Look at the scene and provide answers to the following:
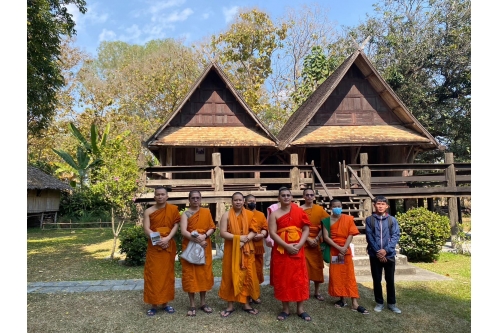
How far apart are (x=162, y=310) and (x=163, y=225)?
1339 millimetres

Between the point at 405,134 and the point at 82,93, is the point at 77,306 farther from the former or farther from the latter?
the point at 82,93

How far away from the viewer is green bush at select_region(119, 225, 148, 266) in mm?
8766

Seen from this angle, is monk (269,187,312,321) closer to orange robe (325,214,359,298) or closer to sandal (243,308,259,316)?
sandal (243,308,259,316)

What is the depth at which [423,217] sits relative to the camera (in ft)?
29.8

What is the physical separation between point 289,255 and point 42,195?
69.7 ft

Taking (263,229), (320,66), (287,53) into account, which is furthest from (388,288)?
(287,53)

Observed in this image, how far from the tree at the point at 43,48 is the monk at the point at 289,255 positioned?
774 cm

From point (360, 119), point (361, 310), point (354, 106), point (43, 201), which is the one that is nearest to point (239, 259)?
point (361, 310)

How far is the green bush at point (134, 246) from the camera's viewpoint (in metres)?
8.77

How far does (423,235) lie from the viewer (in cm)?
884

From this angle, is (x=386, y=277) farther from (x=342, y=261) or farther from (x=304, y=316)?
(x=304, y=316)

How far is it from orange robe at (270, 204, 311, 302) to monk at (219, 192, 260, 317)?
37 cm

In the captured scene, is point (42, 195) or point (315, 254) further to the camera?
point (42, 195)

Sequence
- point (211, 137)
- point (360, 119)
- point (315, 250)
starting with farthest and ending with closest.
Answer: point (360, 119) < point (211, 137) < point (315, 250)
